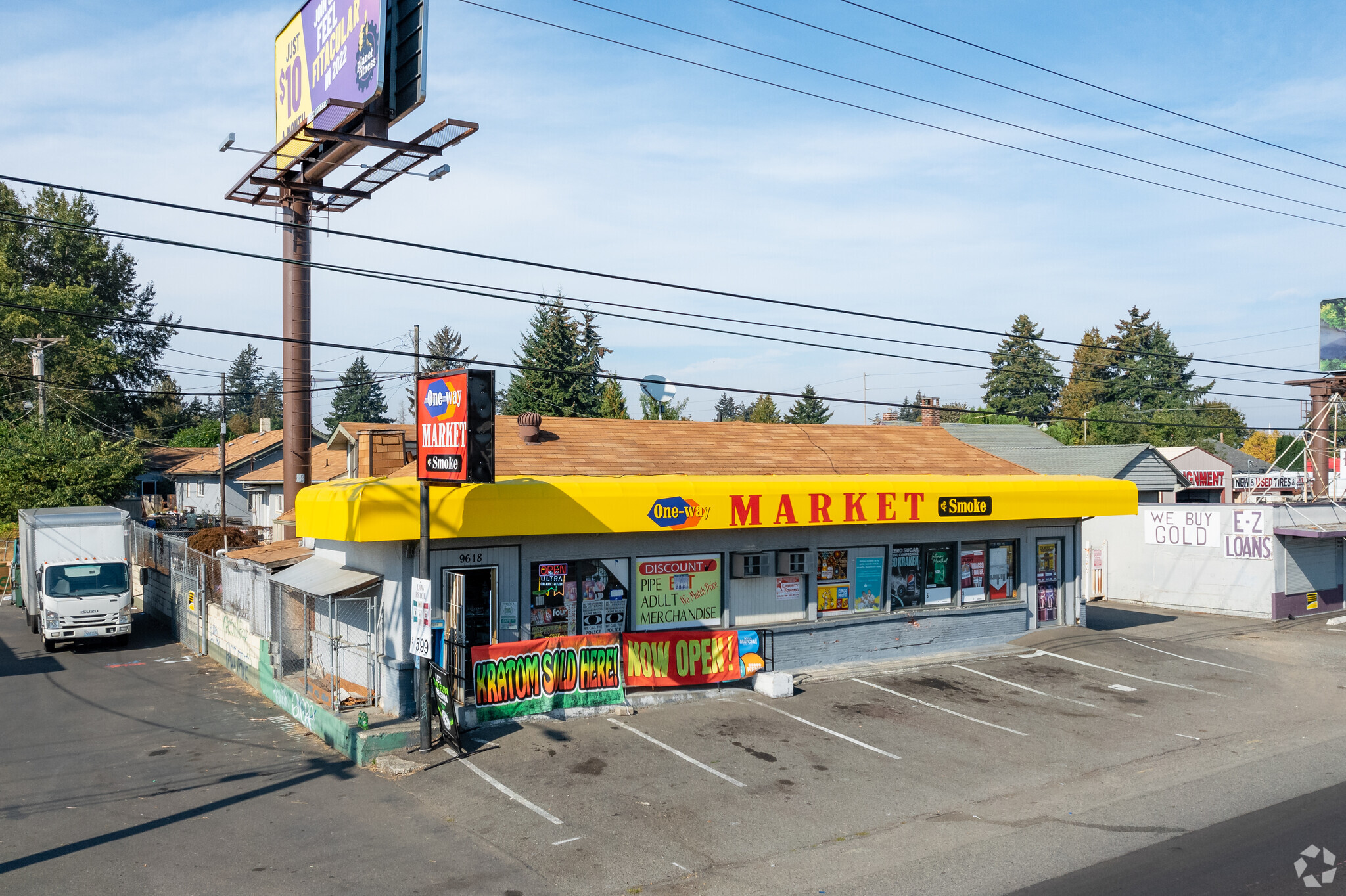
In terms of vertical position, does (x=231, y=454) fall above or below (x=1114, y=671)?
above

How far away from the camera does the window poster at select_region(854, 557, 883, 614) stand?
19547 millimetres

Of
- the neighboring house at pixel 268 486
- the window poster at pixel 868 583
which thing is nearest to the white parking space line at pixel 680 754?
the window poster at pixel 868 583

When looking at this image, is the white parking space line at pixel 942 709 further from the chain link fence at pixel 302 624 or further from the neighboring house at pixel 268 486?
the neighboring house at pixel 268 486

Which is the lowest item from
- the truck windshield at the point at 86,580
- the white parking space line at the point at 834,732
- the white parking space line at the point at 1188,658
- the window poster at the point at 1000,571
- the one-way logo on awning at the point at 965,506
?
the white parking space line at the point at 1188,658

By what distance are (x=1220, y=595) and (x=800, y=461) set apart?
1678cm

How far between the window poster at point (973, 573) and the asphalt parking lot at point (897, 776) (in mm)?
1866

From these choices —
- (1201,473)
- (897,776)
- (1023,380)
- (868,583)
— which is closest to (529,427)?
(868,583)

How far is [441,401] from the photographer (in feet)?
45.0

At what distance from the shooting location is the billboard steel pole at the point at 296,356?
76.4 feet

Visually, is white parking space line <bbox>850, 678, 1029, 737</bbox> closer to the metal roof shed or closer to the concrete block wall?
the concrete block wall

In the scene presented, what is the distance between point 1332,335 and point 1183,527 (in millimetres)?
24792

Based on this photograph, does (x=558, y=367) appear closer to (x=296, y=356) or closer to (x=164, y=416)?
(x=296, y=356)

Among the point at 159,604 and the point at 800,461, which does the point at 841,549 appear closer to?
the point at 800,461

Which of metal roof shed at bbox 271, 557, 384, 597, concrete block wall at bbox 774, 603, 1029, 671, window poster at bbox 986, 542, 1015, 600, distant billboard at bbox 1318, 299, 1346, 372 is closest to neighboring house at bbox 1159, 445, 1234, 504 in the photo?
distant billboard at bbox 1318, 299, 1346, 372
